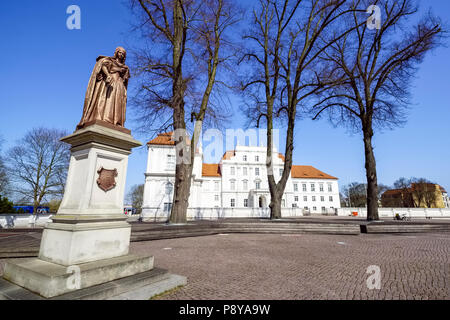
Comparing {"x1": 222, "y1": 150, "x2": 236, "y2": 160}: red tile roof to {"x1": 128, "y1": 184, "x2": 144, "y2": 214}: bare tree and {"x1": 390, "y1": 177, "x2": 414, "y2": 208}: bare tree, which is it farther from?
{"x1": 390, "y1": 177, "x2": 414, "y2": 208}: bare tree

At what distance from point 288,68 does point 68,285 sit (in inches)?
640

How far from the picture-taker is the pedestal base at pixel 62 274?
222 cm

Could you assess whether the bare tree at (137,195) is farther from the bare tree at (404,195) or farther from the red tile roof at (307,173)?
the bare tree at (404,195)

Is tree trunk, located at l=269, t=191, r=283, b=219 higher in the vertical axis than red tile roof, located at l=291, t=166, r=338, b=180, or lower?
lower

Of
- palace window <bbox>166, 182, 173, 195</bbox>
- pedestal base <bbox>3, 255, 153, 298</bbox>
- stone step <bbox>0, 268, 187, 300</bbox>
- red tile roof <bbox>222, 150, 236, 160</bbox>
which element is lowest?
stone step <bbox>0, 268, 187, 300</bbox>

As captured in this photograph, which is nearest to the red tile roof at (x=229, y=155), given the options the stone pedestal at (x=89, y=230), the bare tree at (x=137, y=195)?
the bare tree at (x=137, y=195)

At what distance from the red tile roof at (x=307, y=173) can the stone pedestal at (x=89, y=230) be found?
5433cm

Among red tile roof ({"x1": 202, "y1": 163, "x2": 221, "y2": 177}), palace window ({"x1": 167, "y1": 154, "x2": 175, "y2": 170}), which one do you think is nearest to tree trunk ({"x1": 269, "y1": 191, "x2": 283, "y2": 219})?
palace window ({"x1": 167, "y1": 154, "x2": 175, "y2": 170})

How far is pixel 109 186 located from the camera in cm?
339

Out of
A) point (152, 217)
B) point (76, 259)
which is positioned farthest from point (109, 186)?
point (152, 217)

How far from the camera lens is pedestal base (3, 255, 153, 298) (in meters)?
2.22

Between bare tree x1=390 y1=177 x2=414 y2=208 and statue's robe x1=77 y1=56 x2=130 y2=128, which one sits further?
bare tree x1=390 y1=177 x2=414 y2=208

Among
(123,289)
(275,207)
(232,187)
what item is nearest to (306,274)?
(123,289)

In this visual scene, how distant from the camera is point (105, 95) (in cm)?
381
